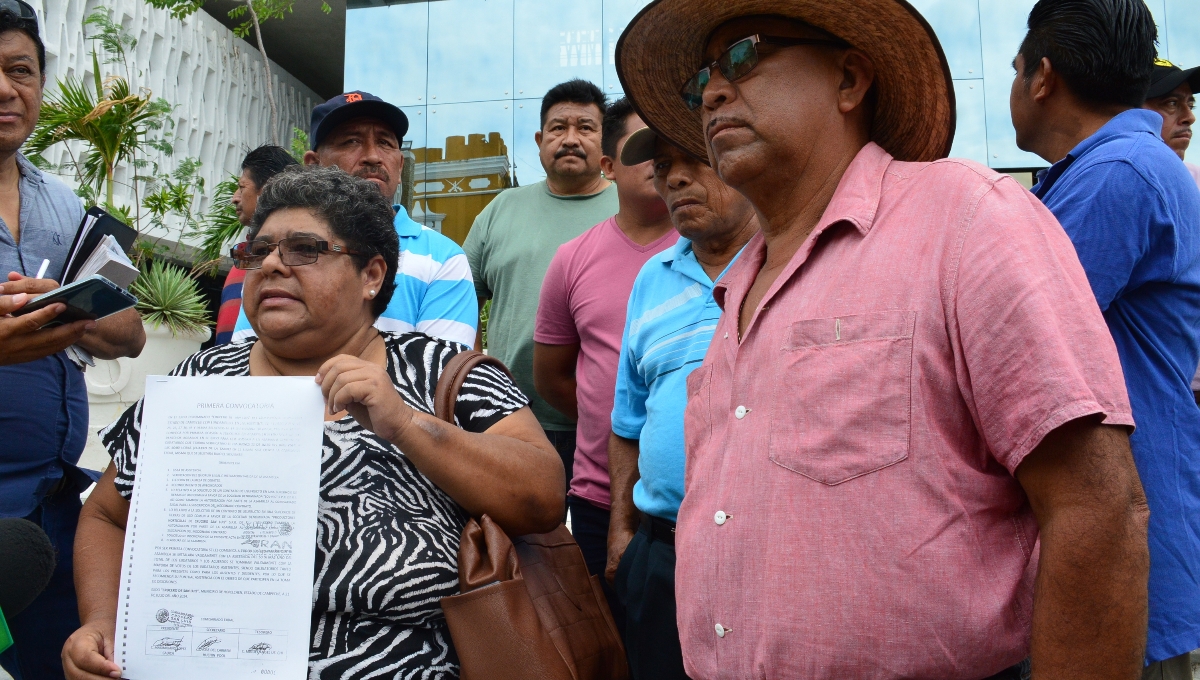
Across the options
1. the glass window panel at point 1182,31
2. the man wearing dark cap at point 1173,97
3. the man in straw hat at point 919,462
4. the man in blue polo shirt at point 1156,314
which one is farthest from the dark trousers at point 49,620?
the glass window panel at point 1182,31

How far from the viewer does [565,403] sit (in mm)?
3748

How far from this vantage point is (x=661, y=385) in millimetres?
2695

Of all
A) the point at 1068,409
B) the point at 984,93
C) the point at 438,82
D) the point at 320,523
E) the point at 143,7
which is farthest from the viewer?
the point at 143,7

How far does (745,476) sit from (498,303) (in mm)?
2994

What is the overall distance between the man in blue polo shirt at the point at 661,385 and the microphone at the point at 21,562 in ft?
4.83

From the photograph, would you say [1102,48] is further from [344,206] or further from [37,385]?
[37,385]

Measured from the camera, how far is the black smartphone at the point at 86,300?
88.4 inches

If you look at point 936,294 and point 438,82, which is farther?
point 438,82

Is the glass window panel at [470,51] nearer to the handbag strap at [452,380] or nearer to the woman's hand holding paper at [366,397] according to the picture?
the handbag strap at [452,380]

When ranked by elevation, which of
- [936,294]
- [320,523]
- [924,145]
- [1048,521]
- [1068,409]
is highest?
[924,145]

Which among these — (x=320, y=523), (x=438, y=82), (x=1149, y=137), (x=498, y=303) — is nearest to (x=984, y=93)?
(x=438, y=82)

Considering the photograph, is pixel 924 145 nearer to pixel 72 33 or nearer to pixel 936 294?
pixel 936 294

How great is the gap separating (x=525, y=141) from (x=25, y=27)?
10697 millimetres

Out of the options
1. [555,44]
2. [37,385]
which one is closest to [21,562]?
[37,385]
